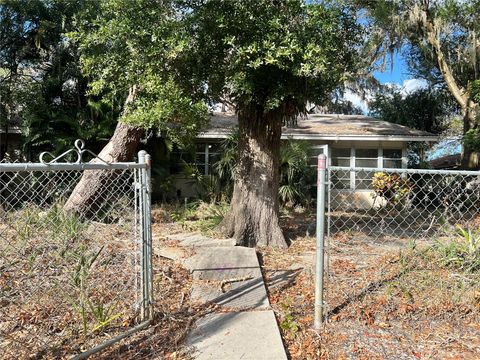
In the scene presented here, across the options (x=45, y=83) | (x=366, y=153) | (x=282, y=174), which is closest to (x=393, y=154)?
(x=366, y=153)

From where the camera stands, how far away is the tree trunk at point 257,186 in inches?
259

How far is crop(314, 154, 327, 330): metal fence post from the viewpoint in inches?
133

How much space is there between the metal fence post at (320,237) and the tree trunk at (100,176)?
21.6 ft

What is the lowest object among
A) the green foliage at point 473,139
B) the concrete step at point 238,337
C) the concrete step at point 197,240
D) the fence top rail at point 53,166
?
the concrete step at point 238,337

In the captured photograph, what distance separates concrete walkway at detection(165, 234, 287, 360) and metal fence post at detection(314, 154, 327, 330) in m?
0.44

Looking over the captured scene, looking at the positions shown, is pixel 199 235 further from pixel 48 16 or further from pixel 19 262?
pixel 48 16

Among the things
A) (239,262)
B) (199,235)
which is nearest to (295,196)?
(199,235)

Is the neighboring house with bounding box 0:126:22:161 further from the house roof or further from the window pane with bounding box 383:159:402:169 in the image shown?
the window pane with bounding box 383:159:402:169

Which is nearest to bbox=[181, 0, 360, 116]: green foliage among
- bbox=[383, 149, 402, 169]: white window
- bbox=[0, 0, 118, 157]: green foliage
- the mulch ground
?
the mulch ground

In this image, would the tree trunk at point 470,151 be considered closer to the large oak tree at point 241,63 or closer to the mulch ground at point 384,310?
the large oak tree at point 241,63

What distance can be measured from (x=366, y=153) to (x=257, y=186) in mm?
8692

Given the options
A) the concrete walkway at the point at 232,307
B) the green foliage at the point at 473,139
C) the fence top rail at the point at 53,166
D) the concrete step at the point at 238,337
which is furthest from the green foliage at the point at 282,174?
the fence top rail at the point at 53,166

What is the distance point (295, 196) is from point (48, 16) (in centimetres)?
987

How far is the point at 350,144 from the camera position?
14.1m
